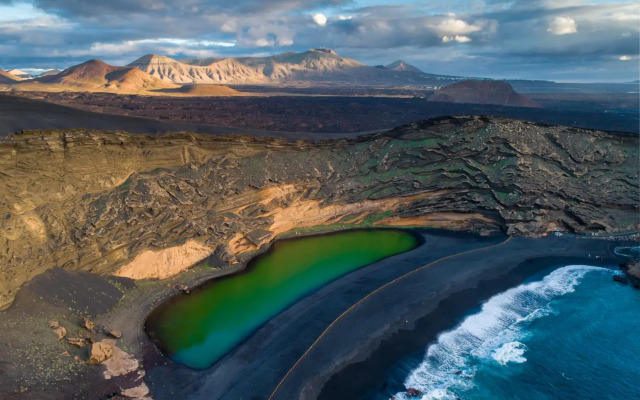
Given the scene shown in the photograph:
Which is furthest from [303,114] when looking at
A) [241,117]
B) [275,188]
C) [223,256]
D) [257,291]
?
[257,291]

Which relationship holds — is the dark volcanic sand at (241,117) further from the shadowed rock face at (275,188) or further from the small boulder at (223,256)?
the small boulder at (223,256)

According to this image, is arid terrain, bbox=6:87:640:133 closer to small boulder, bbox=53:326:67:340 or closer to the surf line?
the surf line

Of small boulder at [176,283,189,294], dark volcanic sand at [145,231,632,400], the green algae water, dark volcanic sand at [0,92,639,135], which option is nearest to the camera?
dark volcanic sand at [145,231,632,400]

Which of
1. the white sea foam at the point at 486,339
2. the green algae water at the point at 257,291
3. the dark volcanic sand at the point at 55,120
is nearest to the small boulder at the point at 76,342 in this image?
the green algae water at the point at 257,291

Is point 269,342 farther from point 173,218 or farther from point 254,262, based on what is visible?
point 173,218

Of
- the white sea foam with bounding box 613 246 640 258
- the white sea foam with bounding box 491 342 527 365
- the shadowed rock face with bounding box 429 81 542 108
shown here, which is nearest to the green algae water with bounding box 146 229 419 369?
the white sea foam with bounding box 491 342 527 365

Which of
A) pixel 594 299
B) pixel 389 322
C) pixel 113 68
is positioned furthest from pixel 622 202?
pixel 113 68
